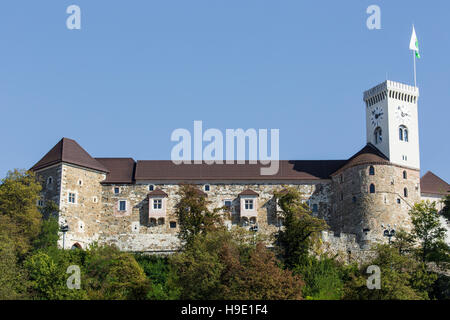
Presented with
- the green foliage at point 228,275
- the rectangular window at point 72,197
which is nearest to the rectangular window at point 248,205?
the green foliage at point 228,275

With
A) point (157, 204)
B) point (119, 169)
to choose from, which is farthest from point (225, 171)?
point (119, 169)

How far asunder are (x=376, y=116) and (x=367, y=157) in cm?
644

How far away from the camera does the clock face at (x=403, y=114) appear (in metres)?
92.2

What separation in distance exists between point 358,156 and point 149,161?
24.1 metres

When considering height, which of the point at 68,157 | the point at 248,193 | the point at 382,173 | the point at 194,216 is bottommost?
Result: the point at 194,216

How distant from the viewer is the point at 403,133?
9188cm

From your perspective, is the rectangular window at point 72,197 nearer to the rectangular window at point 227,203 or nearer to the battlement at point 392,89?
the rectangular window at point 227,203

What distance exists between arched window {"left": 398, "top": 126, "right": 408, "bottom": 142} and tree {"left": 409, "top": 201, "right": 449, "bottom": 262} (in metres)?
9.32

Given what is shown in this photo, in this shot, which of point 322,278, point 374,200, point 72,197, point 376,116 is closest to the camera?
point 322,278

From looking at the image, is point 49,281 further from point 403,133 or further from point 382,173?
point 403,133

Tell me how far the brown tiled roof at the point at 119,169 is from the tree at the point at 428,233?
105ft

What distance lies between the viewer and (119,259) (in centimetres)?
7406

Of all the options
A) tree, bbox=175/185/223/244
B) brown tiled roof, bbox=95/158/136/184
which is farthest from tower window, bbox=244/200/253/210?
brown tiled roof, bbox=95/158/136/184

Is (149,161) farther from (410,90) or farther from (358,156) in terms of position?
(410,90)
